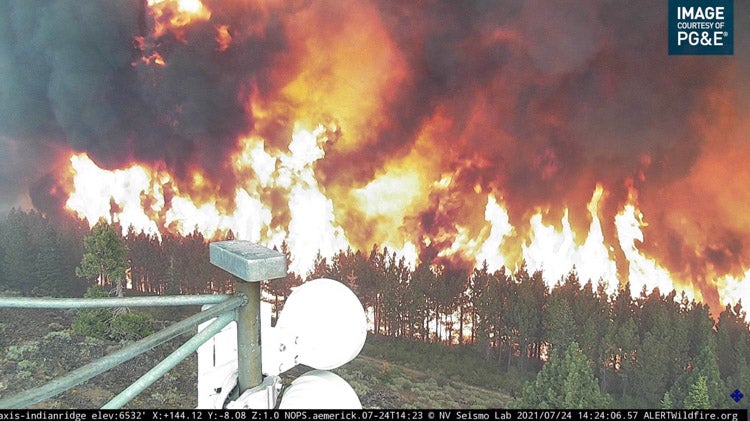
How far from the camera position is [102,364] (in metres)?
0.88

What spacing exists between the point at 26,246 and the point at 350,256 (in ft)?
22.9

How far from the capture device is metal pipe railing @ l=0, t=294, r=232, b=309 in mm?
1054

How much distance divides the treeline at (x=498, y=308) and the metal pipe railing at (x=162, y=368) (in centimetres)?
771

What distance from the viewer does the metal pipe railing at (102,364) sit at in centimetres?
80

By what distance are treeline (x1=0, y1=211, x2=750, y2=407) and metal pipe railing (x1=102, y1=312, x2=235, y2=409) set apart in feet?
25.3

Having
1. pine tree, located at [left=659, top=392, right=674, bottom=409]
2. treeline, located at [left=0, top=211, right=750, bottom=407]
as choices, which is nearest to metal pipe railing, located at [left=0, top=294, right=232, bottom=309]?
pine tree, located at [left=659, top=392, right=674, bottom=409]

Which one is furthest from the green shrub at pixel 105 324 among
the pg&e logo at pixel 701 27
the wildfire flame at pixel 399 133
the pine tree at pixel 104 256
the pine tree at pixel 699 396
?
the pg&e logo at pixel 701 27

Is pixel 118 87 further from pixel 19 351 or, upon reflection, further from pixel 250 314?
pixel 250 314

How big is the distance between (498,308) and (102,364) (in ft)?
27.2

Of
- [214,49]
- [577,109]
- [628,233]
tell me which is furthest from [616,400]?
[214,49]

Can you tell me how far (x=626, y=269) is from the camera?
26.1 ft

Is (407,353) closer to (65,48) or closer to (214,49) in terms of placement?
(214,49)

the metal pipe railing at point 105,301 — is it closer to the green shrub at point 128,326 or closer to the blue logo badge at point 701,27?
the blue logo badge at point 701,27

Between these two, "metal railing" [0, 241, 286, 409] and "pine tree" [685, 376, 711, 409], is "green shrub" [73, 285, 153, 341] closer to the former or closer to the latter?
"pine tree" [685, 376, 711, 409]
